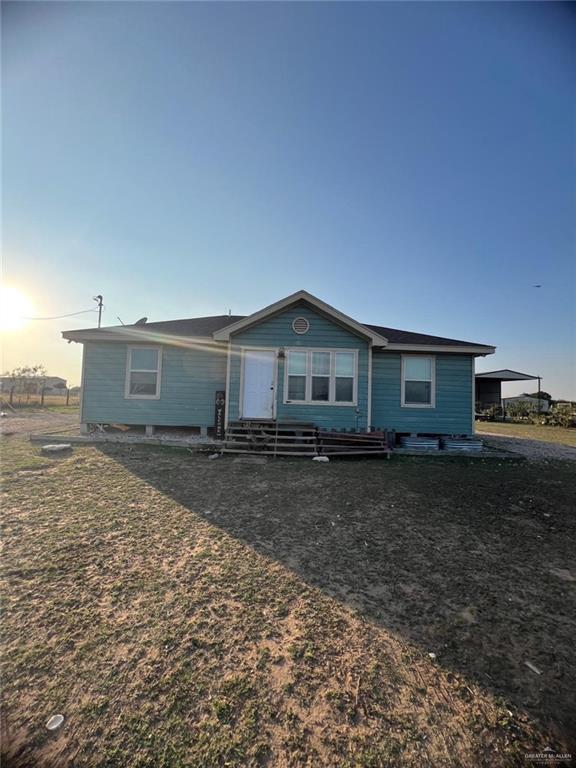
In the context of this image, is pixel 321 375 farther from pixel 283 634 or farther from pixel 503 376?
pixel 503 376

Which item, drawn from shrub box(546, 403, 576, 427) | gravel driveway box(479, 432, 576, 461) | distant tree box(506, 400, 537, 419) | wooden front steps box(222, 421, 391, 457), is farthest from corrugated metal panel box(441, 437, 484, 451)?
distant tree box(506, 400, 537, 419)

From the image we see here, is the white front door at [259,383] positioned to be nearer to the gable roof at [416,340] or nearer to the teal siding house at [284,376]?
the teal siding house at [284,376]

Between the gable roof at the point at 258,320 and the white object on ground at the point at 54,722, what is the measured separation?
28.0 feet

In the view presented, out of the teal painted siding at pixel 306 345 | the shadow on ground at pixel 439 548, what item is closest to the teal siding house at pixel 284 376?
the teal painted siding at pixel 306 345

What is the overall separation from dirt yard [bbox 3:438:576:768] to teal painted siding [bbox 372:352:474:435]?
18.6ft

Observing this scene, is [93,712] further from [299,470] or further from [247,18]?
[247,18]

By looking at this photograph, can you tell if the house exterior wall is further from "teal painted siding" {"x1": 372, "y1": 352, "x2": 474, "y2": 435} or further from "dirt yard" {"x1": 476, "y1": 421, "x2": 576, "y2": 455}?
"dirt yard" {"x1": 476, "y1": 421, "x2": 576, "y2": 455}

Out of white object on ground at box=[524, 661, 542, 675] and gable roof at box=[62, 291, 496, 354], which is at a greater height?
gable roof at box=[62, 291, 496, 354]

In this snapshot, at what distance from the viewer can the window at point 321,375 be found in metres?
9.78

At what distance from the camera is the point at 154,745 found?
153cm

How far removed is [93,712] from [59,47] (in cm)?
954

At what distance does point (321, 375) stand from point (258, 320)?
2477 millimetres

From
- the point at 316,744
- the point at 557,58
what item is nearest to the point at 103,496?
the point at 316,744

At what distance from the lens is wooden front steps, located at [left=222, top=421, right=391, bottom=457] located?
338 inches
